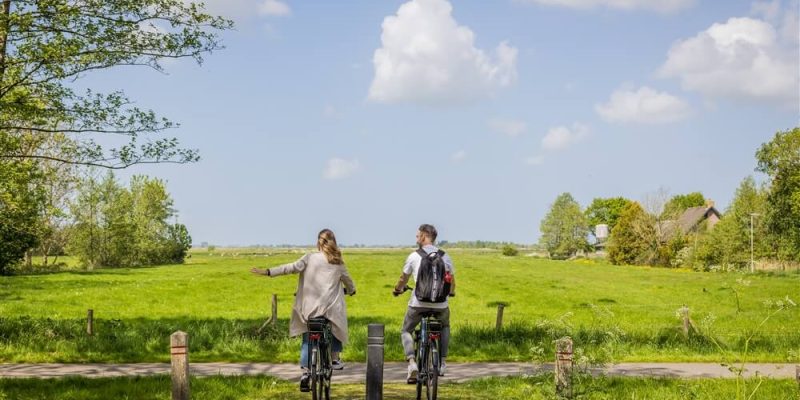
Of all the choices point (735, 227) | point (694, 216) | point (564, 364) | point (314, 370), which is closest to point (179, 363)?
point (314, 370)

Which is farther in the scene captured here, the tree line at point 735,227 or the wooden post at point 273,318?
the tree line at point 735,227

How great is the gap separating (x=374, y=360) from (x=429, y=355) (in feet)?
4.32

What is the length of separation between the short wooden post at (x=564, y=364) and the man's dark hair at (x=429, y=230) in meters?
2.23

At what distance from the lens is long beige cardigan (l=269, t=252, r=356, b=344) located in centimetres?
1002

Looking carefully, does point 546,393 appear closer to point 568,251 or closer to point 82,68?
point 82,68

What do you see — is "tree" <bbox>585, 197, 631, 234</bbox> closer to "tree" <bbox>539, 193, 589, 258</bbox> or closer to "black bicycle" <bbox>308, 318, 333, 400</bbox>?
"tree" <bbox>539, 193, 589, 258</bbox>

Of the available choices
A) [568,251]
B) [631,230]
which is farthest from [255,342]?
[568,251]

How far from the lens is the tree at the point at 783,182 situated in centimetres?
6384

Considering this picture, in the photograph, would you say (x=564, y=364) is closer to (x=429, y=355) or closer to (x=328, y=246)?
(x=429, y=355)

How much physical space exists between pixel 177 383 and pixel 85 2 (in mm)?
10426

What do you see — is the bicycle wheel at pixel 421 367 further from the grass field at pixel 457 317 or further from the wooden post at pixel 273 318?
the wooden post at pixel 273 318

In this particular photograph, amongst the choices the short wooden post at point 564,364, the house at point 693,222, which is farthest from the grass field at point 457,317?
the house at point 693,222

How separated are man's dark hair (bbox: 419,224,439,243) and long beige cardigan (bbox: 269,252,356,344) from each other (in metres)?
1.22

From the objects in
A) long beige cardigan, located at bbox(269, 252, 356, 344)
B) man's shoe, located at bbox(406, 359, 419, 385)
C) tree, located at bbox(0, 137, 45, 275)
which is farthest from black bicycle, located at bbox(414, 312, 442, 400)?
tree, located at bbox(0, 137, 45, 275)
